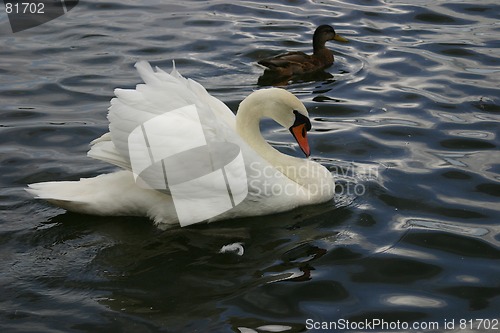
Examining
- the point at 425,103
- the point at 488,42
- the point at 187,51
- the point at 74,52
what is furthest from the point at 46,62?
the point at 488,42

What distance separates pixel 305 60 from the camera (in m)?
11.0

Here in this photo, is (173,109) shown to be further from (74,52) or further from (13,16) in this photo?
(13,16)

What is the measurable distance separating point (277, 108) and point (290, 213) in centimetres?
90

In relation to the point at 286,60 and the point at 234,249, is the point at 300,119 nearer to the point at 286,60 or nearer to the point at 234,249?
the point at 234,249

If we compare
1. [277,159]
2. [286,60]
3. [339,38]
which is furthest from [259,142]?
[339,38]

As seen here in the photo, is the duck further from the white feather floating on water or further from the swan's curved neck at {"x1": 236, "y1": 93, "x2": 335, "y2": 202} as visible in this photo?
the white feather floating on water

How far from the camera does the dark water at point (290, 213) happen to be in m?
5.65

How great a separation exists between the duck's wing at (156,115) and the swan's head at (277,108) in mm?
440

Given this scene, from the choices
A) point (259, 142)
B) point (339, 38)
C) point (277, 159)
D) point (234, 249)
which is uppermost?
point (339, 38)

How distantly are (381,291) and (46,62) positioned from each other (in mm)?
6673

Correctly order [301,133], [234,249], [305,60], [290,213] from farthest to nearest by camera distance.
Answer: [305,60] < [301,133] < [290,213] < [234,249]

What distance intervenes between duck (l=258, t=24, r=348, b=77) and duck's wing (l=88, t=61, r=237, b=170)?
3918mm

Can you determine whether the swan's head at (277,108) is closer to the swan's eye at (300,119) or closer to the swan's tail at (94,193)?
the swan's eye at (300,119)

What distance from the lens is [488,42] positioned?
1183cm
